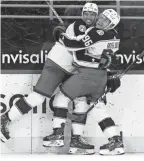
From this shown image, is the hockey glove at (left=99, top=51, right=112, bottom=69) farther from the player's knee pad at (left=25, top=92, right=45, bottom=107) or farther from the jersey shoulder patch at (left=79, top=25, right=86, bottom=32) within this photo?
the player's knee pad at (left=25, top=92, right=45, bottom=107)

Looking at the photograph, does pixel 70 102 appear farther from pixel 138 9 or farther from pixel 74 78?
pixel 138 9

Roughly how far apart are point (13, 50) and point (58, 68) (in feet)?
1.30

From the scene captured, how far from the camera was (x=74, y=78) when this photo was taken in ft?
13.1

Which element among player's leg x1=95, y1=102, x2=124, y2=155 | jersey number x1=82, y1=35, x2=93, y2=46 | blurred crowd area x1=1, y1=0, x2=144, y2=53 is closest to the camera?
jersey number x1=82, y1=35, x2=93, y2=46

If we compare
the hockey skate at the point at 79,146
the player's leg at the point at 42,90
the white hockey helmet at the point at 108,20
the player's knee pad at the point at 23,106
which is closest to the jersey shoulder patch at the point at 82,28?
the white hockey helmet at the point at 108,20

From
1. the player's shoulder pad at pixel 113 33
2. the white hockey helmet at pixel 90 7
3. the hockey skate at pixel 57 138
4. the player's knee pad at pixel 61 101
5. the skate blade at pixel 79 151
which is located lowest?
the skate blade at pixel 79 151

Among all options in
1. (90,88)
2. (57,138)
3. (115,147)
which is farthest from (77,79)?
(115,147)

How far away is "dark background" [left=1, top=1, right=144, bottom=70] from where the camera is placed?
4.20 m

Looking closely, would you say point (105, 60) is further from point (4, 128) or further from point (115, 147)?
point (4, 128)

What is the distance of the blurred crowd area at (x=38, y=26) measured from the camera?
420cm

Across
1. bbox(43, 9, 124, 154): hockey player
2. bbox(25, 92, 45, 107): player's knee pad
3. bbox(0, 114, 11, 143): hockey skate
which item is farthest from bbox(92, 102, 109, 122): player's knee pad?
bbox(0, 114, 11, 143): hockey skate

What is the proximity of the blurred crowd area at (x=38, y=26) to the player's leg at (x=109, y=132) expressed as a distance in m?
0.57

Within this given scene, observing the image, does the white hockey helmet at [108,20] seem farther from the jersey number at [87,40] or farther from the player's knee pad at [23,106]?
the player's knee pad at [23,106]

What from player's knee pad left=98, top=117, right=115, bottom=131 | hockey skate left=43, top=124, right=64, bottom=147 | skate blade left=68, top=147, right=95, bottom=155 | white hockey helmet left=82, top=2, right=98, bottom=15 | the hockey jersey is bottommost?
skate blade left=68, top=147, right=95, bottom=155
